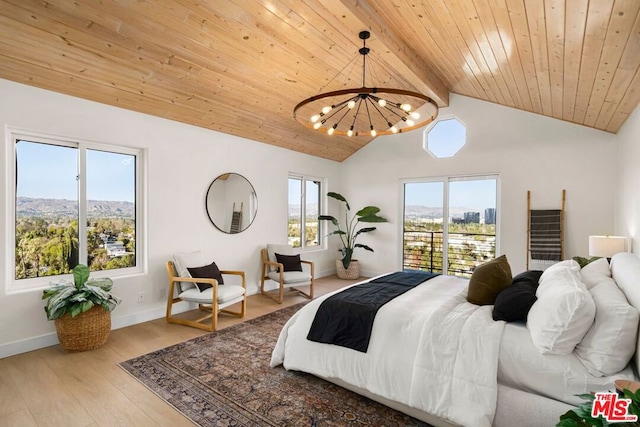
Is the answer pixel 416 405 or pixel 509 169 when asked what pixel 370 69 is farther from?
pixel 416 405

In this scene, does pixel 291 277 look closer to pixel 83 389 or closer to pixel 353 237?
pixel 353 237

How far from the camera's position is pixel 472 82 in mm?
4586

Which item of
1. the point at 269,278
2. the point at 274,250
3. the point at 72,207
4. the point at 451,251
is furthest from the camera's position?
the point at 451,251

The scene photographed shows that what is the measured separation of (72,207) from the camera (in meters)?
3.60

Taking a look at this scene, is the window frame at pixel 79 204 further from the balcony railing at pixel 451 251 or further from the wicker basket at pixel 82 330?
the balcony railing at pixel 451 251

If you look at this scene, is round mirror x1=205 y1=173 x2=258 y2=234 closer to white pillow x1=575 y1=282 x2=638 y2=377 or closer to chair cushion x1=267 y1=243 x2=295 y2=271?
chair cushion x1=267 y1=243 x2=295 y2=271

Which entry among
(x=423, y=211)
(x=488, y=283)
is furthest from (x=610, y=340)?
(x=423, y=211)

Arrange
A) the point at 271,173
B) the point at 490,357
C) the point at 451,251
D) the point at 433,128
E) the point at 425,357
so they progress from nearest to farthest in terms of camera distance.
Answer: the point at 490,357 → the point at 425,357 → the point at 271,173 → the point at 451,251 → the point at 433,128

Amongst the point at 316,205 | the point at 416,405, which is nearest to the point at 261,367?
the point at 416,405

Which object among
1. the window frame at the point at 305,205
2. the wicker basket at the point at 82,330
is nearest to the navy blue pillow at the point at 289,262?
the window frame at the point at 305,205

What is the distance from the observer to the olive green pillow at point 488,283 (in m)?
2.58

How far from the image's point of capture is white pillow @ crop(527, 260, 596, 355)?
1795 mm

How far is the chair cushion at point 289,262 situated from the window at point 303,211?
2.87 ft

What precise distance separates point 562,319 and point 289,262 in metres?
3.88
